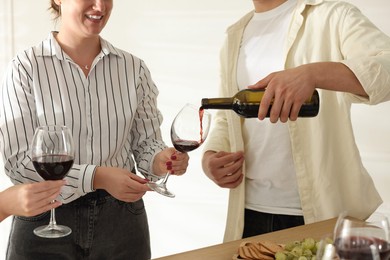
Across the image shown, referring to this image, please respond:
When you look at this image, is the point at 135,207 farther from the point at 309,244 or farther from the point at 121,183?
the point at 309,244

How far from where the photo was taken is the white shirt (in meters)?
1.95

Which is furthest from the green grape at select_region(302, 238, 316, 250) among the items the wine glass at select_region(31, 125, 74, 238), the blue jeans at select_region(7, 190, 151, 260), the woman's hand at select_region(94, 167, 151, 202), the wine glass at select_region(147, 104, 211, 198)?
the blue jeans at select_region(7, 190, 151, 260)

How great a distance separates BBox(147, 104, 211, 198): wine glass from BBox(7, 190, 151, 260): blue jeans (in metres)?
0.26

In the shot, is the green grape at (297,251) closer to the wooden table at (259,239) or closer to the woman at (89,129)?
the wooden table at (259,239)

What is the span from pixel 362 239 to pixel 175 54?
2650 mm

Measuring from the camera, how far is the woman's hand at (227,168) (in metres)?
1.97

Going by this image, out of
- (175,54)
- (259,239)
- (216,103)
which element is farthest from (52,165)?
(175,54)

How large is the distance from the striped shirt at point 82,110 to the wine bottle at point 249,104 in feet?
1.37

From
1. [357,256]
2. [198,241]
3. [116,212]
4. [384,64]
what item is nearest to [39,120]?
[116,212]

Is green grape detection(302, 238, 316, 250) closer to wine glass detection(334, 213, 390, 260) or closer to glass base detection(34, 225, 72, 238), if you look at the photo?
wine glass detection(334, 213, 390, 260)

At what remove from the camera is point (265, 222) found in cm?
198

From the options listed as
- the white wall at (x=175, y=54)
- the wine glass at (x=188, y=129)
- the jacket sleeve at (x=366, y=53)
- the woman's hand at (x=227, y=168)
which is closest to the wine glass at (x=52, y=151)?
the wine glass at (x=188, y=129)

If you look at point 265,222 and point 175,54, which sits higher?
point 175,54

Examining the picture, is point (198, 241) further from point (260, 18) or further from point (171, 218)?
point (260, 18)
